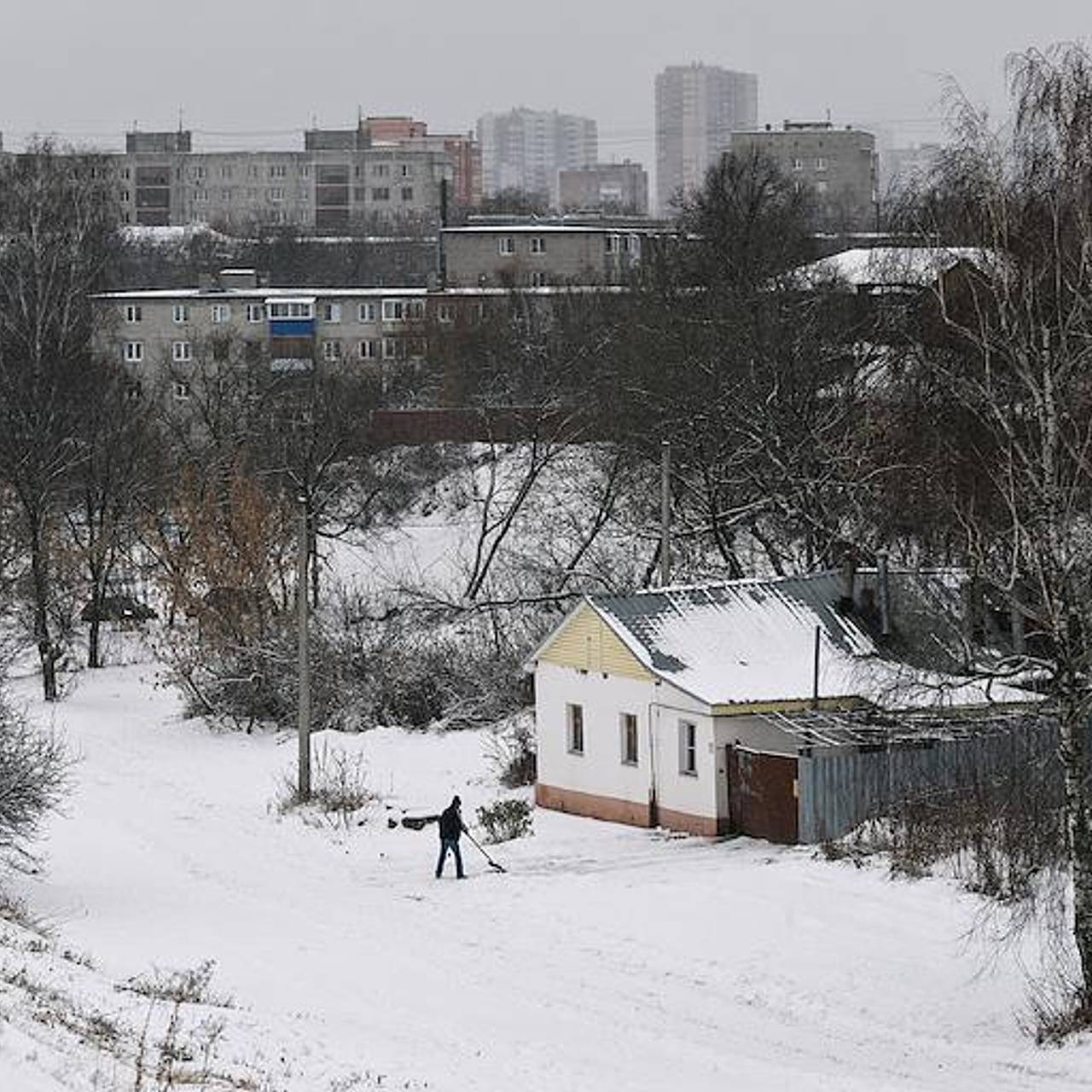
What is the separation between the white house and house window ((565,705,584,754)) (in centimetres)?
2

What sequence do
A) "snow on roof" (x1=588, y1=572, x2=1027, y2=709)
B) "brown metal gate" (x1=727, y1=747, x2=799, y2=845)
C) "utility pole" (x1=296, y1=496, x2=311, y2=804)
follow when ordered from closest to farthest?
"brown metal gate" (x1=727, y1=747, x2=799, y2=845), "snow on roof" (x1=588, y1=572, x2=1027, y2=709), "utility pole" (x1=296, y1=496, x2=311, y2=804)

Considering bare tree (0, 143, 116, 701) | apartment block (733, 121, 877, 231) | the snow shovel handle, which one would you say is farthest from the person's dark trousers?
apartment block (733, 121, 877, 231)

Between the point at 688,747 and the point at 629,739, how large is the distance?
1422 millimetres

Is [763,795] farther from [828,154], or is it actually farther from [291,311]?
[828,154]

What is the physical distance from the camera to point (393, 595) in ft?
161

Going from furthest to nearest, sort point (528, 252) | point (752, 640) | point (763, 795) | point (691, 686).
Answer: point (528, 252)
point (752, 640)
point (691, 686)
point (763, 795)

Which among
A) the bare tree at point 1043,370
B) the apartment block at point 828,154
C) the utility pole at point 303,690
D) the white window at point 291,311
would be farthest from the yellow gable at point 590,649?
the apartment block at point 828,154

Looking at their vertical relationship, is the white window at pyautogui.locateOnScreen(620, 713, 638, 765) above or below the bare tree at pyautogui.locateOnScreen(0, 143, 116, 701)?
below

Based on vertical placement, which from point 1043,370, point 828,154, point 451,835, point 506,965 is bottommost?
point 506,965

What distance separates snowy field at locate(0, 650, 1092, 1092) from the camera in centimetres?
1719

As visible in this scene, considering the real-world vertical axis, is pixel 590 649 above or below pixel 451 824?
above

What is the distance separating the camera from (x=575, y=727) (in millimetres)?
32125

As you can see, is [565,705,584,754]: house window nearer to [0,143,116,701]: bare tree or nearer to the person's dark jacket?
the person's dark jacket

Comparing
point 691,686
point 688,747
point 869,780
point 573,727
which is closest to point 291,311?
point 573,727
